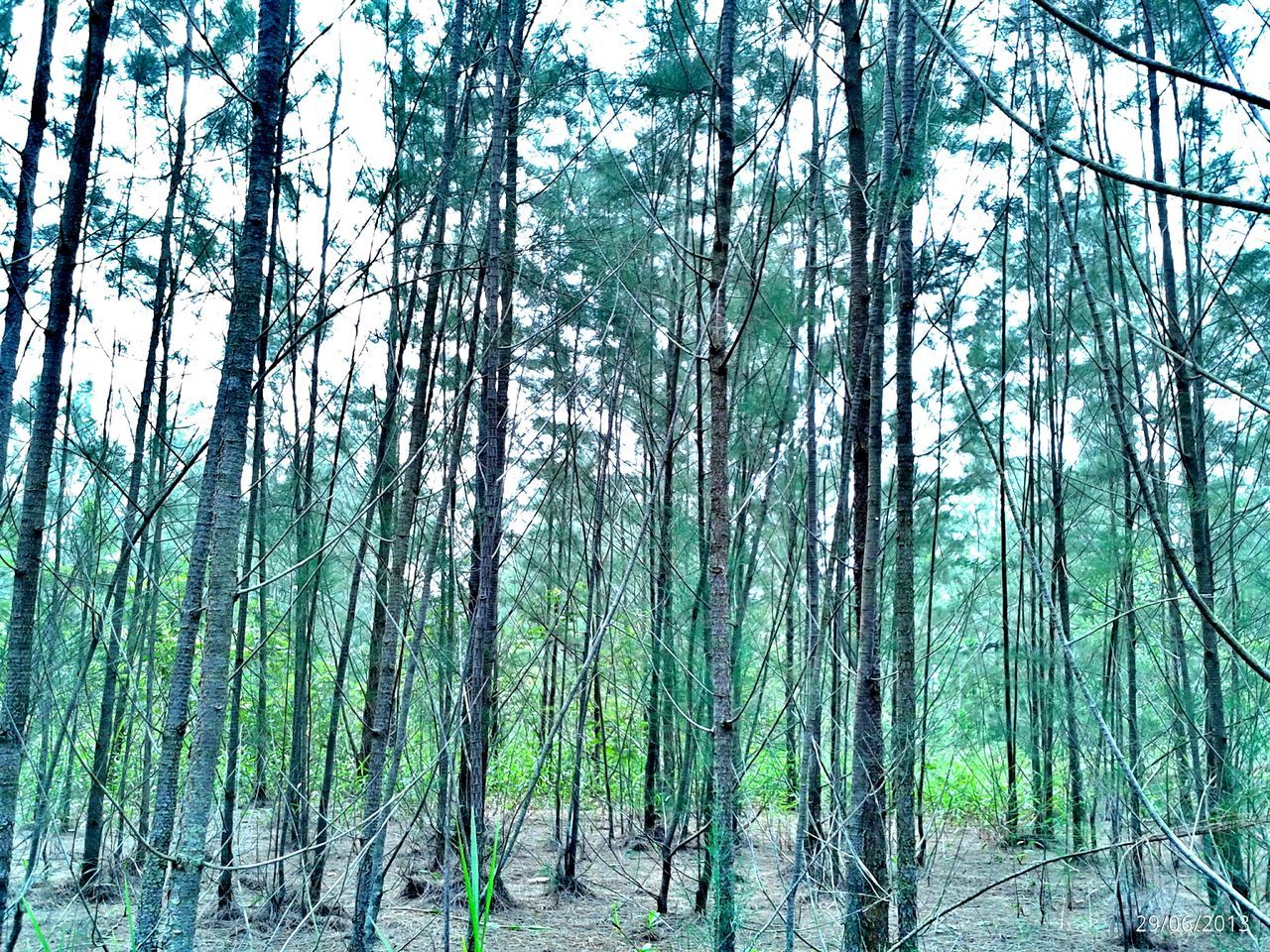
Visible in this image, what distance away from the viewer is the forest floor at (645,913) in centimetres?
452

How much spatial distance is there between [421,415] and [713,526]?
1668mm

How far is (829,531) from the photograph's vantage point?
7.55 meters

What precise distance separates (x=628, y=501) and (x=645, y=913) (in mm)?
3485

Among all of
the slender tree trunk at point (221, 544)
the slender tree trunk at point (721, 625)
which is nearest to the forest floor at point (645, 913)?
the slender tree trunk at point (721, 625)

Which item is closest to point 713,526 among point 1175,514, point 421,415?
point 421,415

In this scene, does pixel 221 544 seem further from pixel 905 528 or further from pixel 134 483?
pixel 134 483

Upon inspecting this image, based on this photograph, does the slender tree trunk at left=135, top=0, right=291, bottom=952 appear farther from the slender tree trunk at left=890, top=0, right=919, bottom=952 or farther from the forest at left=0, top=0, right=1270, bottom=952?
the slender tree trunk at left=890, top=0, right=919, bottom=952

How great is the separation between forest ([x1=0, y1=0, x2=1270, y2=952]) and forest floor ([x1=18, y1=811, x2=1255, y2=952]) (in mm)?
53

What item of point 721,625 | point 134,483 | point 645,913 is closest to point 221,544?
point 721,625

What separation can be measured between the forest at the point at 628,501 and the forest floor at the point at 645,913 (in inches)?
2.1

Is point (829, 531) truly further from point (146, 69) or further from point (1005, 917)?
point (146, 69)

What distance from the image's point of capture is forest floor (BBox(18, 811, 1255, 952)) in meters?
4.52

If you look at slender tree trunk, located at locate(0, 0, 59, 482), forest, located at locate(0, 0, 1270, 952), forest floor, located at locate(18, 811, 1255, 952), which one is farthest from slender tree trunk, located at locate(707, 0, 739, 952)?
slender tree trunk, located at locate(0, 0, 59, 482)

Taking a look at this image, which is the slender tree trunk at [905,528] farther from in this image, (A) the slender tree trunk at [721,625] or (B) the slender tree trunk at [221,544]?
(B) the slender tree trunk at [221,544]
